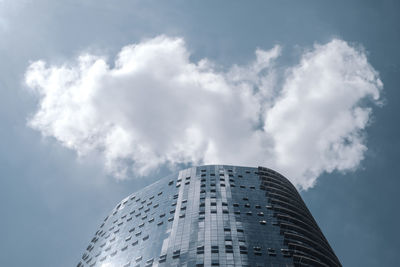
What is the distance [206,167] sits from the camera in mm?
76125

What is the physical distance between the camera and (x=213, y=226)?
182 feet

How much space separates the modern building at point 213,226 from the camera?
51.3 m

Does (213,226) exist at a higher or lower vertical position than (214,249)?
higher

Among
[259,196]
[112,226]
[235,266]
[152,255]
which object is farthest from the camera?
[112,226]

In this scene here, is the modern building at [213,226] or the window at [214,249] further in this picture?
the modern building at [213,226]

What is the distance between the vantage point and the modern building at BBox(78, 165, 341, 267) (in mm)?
51281

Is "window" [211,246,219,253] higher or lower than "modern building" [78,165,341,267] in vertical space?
lower

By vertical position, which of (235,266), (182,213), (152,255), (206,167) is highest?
(206,167)

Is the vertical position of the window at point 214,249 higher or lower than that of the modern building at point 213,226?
lower

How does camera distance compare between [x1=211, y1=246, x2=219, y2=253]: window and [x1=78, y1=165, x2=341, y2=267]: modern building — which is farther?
[x1=78, y1=165, x2=341, y2=267]: modern building

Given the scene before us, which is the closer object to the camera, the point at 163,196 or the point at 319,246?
the point at 319,246

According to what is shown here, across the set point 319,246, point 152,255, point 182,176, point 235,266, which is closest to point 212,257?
point 235,266

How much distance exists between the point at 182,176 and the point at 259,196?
1685cm

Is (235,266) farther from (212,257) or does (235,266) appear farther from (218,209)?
(218,209)
